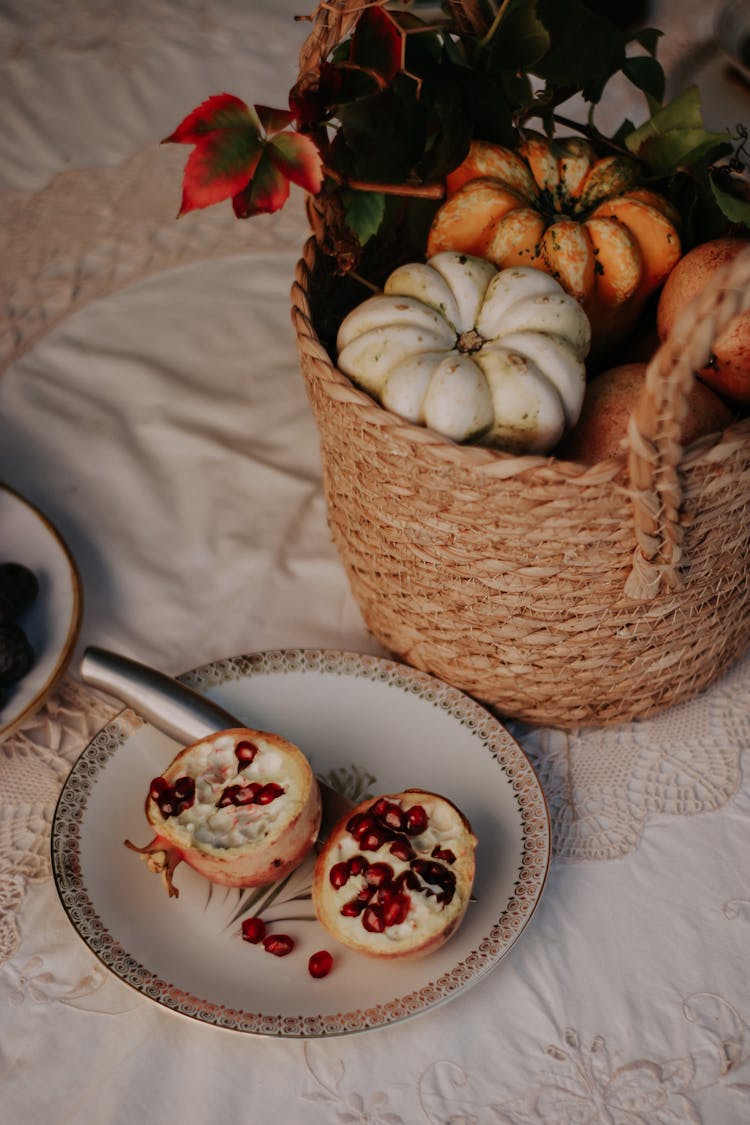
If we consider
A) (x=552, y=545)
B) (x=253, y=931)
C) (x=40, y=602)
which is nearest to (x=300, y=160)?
(x=552, y=545)

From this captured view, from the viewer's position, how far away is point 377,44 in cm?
77

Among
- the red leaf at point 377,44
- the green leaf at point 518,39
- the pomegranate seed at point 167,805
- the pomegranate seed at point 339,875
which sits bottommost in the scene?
the pomegranate seed at point 167,805

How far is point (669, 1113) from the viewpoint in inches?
25.5

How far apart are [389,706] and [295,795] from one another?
0.51ft

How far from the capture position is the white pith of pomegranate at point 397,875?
664 millimetres

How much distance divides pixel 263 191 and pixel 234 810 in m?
0.43

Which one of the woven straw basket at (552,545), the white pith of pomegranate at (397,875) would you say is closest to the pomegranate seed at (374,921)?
the white pith of pomegranate at (397,875)

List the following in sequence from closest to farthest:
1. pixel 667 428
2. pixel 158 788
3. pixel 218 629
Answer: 1. pixel 667 428
2. pixel 158 788
3. pixel 218 629

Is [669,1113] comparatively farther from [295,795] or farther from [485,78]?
[485,78]

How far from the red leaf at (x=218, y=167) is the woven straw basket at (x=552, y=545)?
9cm

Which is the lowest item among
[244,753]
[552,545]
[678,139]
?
[244,753]

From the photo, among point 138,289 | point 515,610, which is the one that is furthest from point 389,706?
point 138,289

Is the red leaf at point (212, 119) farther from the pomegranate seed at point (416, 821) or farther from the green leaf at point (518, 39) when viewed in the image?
the pomegranate seed at point (416, 821)

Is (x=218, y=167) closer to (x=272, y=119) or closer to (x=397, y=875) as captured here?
(x=272, y=119)
